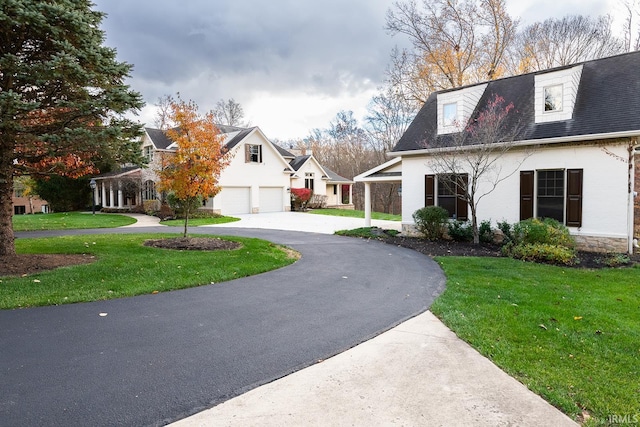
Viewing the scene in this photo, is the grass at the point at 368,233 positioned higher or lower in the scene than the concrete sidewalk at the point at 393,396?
higher

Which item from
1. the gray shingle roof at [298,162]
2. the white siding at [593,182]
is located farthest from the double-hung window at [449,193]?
the gray shingle roof at [298,162]

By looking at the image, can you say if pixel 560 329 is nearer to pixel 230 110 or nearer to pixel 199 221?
pixel 199 221

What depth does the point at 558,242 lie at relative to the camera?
997cm

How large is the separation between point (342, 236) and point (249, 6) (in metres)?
8.99

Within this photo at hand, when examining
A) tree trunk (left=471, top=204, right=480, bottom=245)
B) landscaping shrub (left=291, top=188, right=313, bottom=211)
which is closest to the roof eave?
tree trunk (left=471, top=204, right=480, bottom=245)

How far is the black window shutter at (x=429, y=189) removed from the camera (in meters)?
13.9

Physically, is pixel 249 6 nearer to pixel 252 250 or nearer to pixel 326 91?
pixel 252 250

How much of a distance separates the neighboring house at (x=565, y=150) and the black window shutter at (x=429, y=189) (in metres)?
0.04

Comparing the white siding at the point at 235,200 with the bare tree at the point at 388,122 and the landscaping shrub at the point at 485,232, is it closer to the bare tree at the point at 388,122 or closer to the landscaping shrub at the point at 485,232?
the bare tree at the point at 388,122

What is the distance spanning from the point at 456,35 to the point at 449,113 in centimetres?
1226

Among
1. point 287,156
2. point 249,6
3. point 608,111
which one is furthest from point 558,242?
point 287,156

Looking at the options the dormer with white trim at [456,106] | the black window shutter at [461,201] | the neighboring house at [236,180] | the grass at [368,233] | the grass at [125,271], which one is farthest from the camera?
the neighboring house at [236,180]

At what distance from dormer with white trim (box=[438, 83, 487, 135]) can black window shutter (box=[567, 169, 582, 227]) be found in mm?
3994

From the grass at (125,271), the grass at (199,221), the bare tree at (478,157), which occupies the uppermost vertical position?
the bare tree at (478,157)
